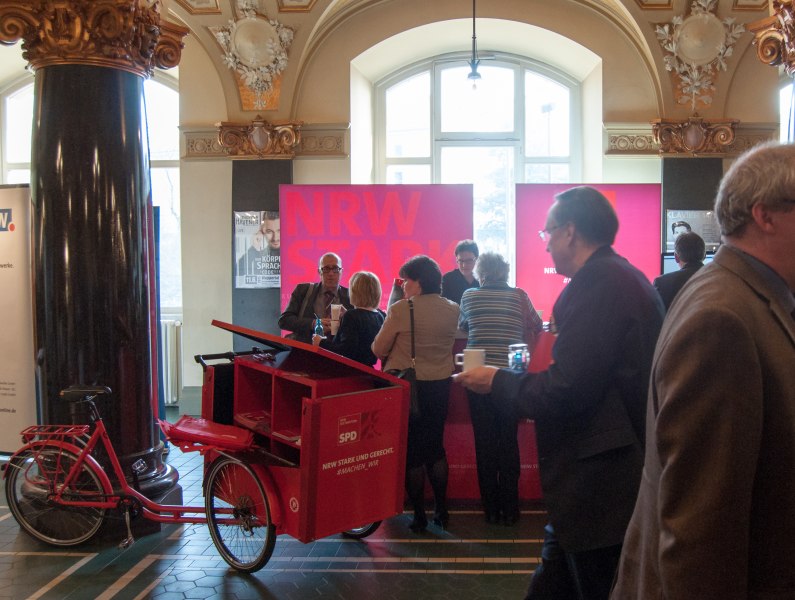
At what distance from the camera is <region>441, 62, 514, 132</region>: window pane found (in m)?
10.2

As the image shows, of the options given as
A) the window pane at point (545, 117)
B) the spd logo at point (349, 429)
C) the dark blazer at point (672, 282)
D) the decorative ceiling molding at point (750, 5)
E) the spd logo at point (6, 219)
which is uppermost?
the decorative ceiling molding at point (750, 5)

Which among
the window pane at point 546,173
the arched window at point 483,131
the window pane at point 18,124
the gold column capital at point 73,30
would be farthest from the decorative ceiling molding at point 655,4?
the window pane at point 18,124

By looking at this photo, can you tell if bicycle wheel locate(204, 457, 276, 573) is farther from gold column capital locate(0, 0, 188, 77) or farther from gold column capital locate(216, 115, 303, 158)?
gold column capital locate(216, 115, 303, 158)

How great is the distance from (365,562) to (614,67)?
683cm

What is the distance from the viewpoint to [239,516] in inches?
162

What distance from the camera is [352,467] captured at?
3904mm

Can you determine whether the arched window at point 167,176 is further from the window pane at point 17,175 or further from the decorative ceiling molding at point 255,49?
the decorative ceiling molding at point 255,49

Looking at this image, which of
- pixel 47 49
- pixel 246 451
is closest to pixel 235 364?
pixel 246 451

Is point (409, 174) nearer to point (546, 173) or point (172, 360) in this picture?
point (546, 173)

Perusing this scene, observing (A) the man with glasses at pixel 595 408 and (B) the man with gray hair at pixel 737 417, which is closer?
(B) the man with gray hair at pixel 737 417

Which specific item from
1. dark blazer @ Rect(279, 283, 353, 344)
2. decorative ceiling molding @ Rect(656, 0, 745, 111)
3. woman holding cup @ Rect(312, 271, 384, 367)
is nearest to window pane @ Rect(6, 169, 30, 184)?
dark blazer @ Rect(279, 283, 353, 344)

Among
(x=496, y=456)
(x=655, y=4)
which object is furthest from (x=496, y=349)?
(x=655, y=4)

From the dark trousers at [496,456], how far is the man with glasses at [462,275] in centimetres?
146

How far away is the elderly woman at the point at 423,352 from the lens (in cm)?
467
